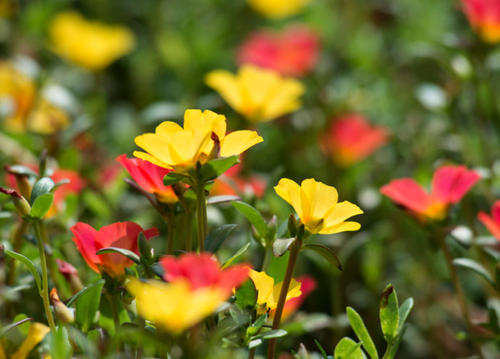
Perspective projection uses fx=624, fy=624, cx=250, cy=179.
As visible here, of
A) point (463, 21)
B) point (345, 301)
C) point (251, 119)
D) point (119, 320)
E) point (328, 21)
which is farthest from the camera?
point (328, 21)

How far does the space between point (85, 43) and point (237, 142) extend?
55.2 inches

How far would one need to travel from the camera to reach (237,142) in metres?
0.67

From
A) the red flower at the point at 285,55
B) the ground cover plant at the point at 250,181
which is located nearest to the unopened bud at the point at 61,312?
the ground cover plant at the point at 250,181

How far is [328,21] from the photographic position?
2398mm

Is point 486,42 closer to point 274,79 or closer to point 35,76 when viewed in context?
point 274,79

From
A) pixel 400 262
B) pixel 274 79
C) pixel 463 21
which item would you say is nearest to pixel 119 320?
pixel 274 79

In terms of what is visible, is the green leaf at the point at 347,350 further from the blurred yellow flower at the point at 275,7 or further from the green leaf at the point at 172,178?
the blurred yellow flower at the point at 275,7

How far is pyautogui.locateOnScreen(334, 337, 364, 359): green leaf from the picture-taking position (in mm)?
665

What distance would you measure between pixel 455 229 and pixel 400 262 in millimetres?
604

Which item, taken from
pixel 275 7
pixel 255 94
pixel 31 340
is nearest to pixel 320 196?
pixel 31 340

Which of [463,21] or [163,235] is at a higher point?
[463,21]

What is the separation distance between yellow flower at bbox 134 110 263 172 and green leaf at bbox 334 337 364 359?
0.77 ft

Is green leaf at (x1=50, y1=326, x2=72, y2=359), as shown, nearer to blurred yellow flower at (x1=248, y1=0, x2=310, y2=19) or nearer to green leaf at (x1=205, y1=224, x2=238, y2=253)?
green leaf at (x1=205, y1=224, x2=238, y2=253)

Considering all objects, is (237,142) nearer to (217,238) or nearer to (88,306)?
(217,238)
